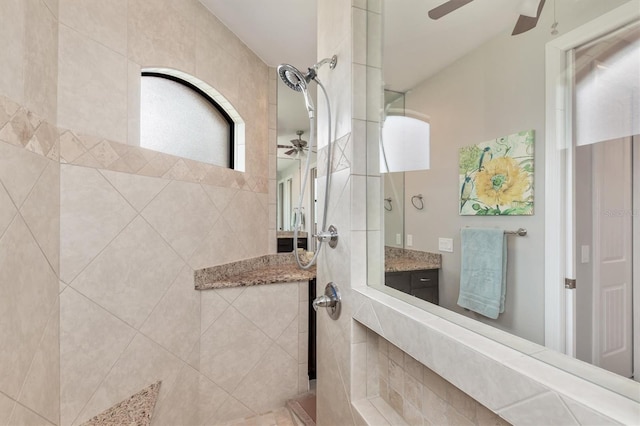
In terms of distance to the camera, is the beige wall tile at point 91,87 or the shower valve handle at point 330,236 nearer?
the beige wall tile at point 91,87

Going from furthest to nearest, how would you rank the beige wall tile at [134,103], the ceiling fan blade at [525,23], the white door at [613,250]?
the beige wall tile at [134,103] → the ceiling fan blade at [525,23] → the white door at [613,250]

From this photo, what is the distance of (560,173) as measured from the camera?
103 cm

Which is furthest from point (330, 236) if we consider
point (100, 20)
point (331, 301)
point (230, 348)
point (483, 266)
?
point (100, 20)

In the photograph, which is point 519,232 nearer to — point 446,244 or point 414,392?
point 446,244

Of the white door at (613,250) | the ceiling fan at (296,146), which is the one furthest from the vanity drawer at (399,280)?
the ceiling fan at (296,146)

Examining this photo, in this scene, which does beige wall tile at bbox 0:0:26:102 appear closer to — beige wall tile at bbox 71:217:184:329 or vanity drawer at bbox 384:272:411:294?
beige wall tile at bbox 71:217:184:329

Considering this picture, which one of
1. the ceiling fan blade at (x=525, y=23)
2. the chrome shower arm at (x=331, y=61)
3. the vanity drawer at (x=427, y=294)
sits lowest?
the vanity drawer at (x=427, y=294)

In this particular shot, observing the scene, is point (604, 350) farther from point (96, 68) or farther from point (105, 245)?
point (96, 68)

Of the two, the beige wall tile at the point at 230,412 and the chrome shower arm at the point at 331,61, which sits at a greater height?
the chrome shower arm at the point at 331,61

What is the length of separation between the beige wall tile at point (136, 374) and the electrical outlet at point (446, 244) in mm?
1585

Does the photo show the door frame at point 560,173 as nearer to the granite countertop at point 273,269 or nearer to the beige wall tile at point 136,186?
the granite countertop at point 273,269

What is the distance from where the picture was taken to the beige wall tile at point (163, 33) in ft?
4.77

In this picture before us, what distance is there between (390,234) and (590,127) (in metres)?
0.80

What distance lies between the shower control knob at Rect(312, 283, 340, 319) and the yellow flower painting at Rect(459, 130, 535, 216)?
2.37ft
